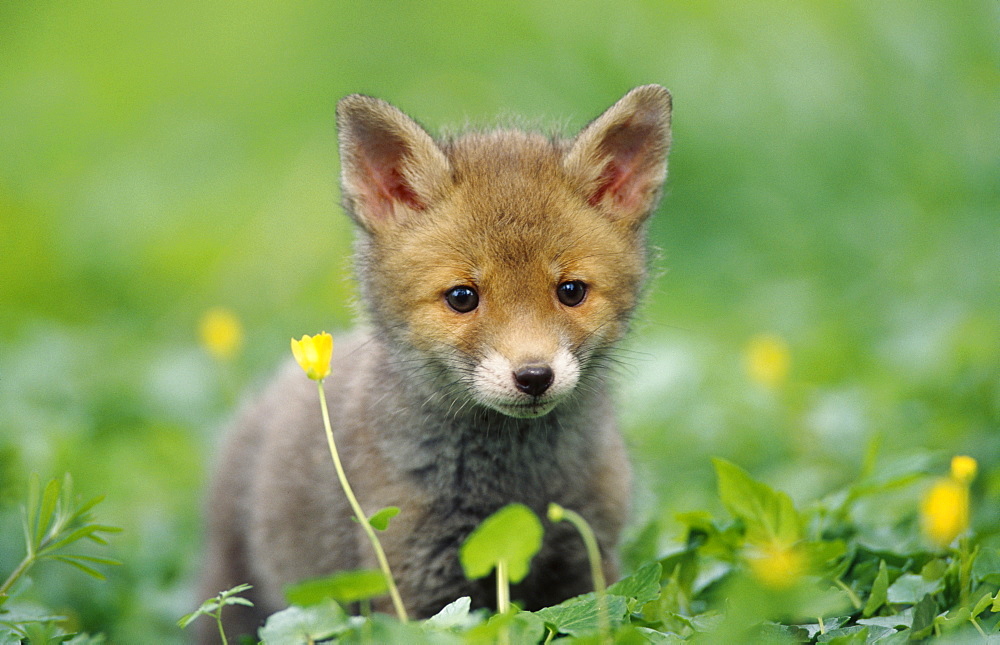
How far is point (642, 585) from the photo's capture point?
319 centimetres

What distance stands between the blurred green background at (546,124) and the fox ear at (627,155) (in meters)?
0.33

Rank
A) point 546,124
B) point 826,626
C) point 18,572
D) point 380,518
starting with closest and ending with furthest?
1. point 380,518
2. point 826,626
3. point 18,572
4. point 546,124

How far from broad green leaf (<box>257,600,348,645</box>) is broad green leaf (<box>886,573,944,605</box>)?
5.68 feet

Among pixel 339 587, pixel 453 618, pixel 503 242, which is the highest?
pixel 503 242

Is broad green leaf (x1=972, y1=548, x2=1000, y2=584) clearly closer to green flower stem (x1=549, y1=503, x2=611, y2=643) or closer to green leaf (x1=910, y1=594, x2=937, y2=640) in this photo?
green leaf (x1=910, y1=594, x2=937, y2=640)

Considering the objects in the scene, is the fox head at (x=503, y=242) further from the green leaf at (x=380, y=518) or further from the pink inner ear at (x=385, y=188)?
the green leaf at (x=380, y=518)

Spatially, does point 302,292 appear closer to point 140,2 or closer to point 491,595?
point 491,595

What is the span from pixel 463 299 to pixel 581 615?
128 cm

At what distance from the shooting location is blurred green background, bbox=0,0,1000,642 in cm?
554

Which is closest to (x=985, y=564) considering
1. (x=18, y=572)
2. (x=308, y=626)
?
(x=308, y=626)

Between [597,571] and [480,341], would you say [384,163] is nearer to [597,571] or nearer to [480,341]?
[480,341]

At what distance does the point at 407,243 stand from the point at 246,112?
8.08m

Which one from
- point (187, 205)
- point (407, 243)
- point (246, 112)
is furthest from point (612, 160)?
point (246, 112)

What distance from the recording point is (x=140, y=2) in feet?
42.5
